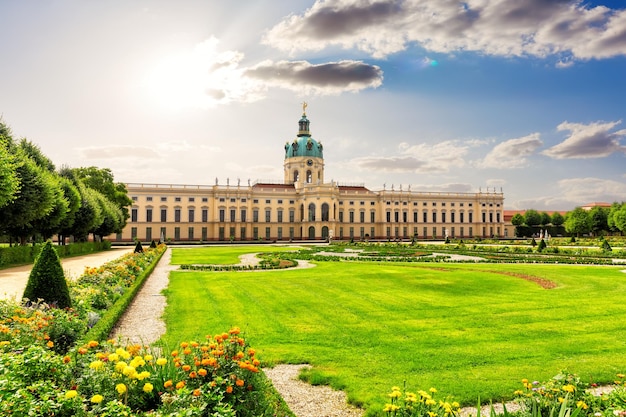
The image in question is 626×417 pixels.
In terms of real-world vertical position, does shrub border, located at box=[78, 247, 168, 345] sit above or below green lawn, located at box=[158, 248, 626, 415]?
above

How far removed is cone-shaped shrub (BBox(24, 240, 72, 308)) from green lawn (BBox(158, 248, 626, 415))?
2839 mm

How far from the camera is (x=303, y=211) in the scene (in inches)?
3413

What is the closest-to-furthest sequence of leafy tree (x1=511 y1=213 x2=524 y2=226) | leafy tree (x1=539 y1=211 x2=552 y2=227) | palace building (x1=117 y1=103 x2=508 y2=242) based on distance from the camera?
palace building (x1=117 y1=103 x2=508 y2=242) → leafy tree (x1=539 y1=211 x2=552 y2=227) → leafy tree (x1=511 y1=213 x2=524 y2=226)

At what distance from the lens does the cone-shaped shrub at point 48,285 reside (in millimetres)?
11062

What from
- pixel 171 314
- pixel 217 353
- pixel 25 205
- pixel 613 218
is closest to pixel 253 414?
pixel 217 353

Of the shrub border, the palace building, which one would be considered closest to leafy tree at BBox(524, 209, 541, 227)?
the palace building

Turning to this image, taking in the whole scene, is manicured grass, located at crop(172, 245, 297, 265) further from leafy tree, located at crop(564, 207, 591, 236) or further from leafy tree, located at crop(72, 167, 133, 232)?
leafy tree, located at crop(564, 207, 591, 236)

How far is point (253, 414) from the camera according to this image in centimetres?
501

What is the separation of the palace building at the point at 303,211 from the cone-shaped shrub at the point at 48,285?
61456 millimetres

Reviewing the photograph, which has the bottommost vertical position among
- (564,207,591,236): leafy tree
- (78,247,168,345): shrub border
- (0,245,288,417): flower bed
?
(78,247,168,345): shrub border

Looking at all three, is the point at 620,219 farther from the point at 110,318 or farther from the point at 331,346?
the point at 110,318

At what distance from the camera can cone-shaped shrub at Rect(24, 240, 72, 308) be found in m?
11.1

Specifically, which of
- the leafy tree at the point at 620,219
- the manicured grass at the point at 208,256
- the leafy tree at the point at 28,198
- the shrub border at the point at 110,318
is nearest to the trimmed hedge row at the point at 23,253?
the leafy tree at the point at 28,198

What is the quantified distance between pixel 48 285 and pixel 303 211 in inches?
2980
